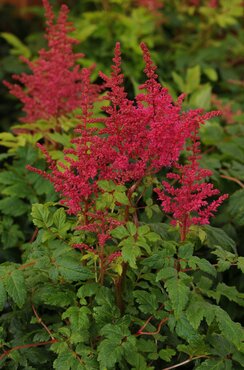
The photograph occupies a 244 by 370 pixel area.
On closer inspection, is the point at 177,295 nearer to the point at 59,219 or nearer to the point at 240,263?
the point at 240,263

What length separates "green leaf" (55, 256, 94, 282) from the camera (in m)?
1.88

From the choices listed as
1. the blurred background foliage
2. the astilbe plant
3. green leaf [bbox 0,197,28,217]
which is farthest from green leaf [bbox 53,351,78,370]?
the blurred background foliage

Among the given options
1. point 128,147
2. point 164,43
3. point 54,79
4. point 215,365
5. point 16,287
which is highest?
point 164,43

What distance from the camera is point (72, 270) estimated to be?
1.90 m

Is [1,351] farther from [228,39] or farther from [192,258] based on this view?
[228,39]

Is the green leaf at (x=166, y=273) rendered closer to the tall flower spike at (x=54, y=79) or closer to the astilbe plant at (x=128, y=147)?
the astilbe plant at (x=128, y=147)

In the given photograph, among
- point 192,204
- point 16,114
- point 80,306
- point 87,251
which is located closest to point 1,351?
point 80,306

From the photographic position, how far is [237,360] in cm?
196

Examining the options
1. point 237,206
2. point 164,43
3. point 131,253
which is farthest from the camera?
point 164,43

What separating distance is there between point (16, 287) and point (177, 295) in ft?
1.61

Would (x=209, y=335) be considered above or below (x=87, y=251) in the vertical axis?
below

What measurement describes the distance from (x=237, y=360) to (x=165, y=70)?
2.60 m

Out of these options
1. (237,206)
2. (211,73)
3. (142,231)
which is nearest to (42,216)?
(142,231)

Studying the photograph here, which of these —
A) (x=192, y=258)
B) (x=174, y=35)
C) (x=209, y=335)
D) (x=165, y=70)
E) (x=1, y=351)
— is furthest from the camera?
(x=174, y=35)
